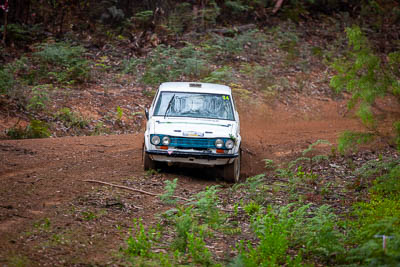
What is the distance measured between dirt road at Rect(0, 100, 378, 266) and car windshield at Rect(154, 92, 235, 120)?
47.8 inches

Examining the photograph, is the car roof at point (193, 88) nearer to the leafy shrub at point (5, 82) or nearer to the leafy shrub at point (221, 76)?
the leafy shrub at point (5, 82)

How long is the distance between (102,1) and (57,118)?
10143 millimetres

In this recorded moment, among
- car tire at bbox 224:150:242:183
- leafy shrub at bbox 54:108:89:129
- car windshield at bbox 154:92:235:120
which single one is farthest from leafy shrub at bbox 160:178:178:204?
leafy shrub at bbox 54:108:89:129

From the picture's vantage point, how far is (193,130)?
7.95 metres

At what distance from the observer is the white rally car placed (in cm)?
792

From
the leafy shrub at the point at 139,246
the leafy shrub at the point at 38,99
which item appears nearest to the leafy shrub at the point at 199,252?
the leafy shrub at the point at 139,246

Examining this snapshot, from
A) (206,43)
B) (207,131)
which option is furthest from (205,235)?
(206,43)

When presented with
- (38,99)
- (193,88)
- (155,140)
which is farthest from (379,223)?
(38,99)

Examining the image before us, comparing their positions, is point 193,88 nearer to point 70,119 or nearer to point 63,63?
point 70,119

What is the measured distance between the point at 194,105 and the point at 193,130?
1041 mm

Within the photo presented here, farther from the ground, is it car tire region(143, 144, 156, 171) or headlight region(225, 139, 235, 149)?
headlight region(225, 139, 235, 149)

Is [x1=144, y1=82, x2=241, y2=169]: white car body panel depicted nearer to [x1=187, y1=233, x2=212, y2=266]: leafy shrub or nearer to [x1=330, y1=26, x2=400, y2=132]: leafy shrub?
[x1=330, y1=26, x2=400, y2=132]: leafy shrub

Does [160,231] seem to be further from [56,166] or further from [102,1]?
[102,1]

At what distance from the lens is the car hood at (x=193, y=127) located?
26.0 ft
